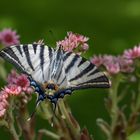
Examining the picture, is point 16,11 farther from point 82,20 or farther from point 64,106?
point 64,106

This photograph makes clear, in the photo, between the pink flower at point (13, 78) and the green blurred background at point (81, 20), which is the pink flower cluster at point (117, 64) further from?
the green blurred background at point (81, 20)

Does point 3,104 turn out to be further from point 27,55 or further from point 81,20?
point 81,20

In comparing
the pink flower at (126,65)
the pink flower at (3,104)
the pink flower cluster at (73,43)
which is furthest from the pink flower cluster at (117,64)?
the pink flower at (3,104)

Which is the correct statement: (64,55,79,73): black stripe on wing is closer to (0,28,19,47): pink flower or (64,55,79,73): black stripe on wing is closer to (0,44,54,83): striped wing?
(0,44,54,83): striped wing

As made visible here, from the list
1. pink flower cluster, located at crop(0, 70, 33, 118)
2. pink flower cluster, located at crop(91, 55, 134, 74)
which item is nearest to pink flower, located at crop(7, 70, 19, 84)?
pink flower cluster, located at crop(0, 70, 33, 118)

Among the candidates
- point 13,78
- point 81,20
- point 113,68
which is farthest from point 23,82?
point 81,20
